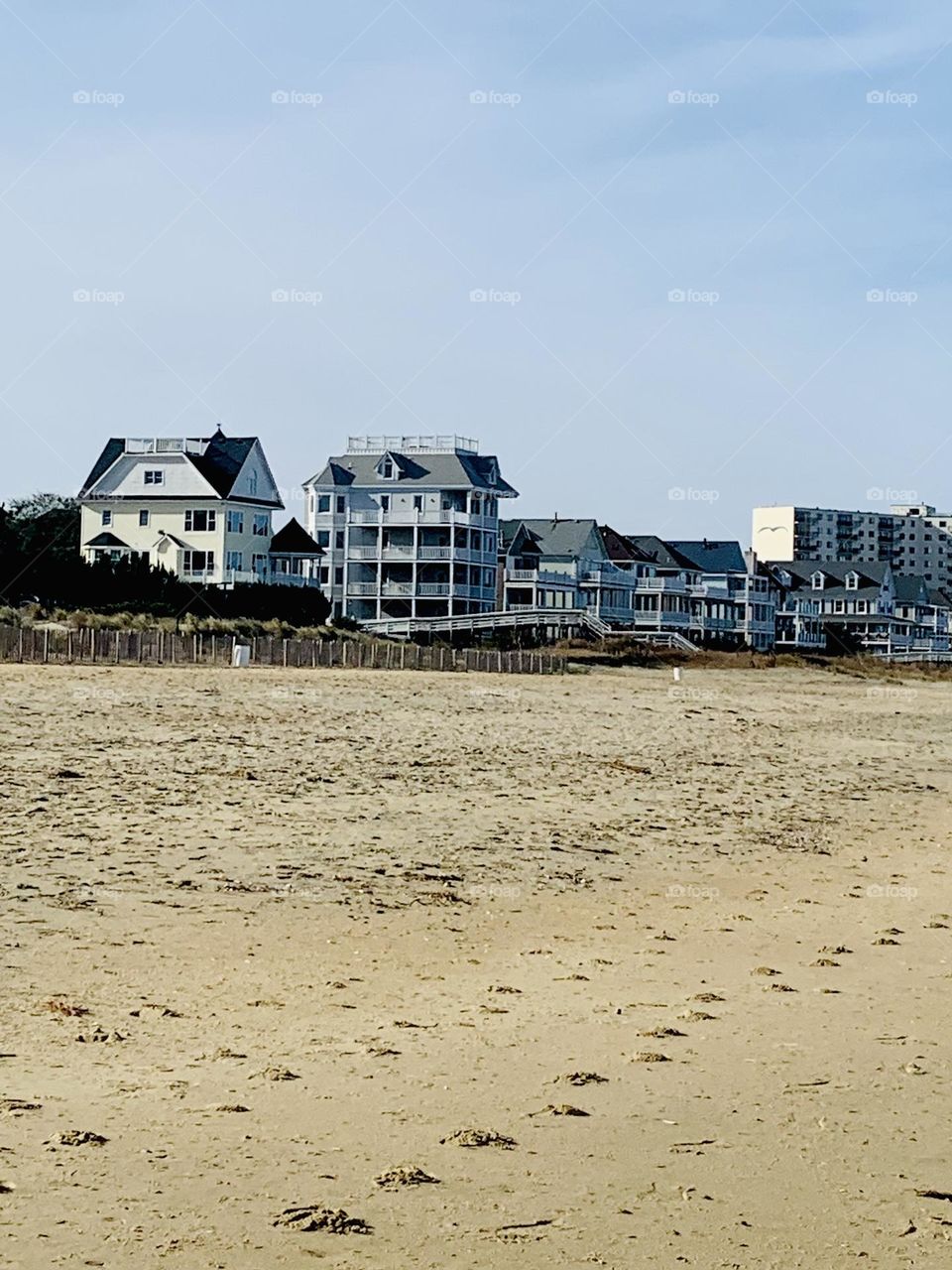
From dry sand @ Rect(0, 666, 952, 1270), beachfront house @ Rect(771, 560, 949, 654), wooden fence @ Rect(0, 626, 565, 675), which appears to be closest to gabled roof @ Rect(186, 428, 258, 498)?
wooden fence @ Rect(0, 626, 565, 675)

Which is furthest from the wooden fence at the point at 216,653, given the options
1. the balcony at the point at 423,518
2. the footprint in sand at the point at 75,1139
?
the footprint in sand at the point at 75,1139

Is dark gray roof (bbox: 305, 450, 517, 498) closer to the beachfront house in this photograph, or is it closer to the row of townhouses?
the row of townhouses

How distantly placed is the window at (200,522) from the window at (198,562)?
1145 mm

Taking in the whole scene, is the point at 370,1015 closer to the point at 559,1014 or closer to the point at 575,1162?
the point at 559,1014

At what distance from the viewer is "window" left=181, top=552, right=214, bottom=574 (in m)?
79.1

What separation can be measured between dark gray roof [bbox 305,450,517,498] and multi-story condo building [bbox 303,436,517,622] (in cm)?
6

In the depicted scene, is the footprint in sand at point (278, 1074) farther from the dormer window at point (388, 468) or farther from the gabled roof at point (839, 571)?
the gabled roof at point (839, 571)

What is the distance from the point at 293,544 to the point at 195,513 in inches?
205

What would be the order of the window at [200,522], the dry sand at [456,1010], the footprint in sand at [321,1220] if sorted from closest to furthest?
the footprint in sand at [321,1220]
the dry sand at [456,1010]
the window at [200,522]

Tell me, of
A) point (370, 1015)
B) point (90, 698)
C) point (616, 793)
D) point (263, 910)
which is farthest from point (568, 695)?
point (370, 1015)

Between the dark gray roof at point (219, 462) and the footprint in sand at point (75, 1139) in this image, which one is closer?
the footprint in sand at point (75, 1139)

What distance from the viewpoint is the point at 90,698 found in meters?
28.2

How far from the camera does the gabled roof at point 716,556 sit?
124 meters

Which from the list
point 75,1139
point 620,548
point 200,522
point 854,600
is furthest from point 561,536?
point 75,1139
